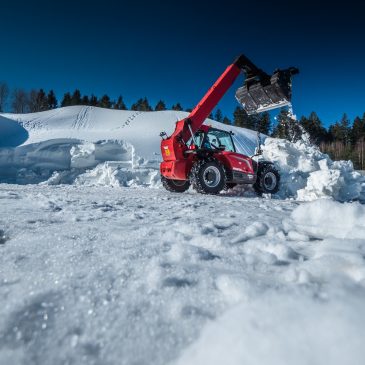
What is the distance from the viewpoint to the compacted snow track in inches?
38.7

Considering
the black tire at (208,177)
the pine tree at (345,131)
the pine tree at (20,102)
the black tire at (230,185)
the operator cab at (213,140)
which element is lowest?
the black tire at (230,185)

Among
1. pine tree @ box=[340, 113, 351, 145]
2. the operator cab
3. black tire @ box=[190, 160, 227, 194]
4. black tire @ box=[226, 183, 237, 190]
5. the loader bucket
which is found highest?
pine tree @ box=[340, 113, 351, 145]

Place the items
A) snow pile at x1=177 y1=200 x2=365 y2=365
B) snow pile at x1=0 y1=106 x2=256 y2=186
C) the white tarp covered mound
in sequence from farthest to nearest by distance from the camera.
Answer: snow pile at x1=0 y1=106 x2=256 y2=186 < the white tarp covered mound < snow pile at x1=177 y1=200 x2=365 y2=365

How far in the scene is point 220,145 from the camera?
25.6 feet

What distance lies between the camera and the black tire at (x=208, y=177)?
6590 millimetres

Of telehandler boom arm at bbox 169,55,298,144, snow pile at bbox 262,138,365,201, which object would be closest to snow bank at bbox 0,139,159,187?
telehandler boom arm at bbox 169,55,298,144

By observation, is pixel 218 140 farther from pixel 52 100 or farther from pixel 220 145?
pixel 52 100

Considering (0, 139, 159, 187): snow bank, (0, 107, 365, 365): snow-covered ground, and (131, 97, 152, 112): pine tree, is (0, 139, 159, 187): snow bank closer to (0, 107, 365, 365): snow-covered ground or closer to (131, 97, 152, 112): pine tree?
(0, 107, 365, 365): snow-covered ground

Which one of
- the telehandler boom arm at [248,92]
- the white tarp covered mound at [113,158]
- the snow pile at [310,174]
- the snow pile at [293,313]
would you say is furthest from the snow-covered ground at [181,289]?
the white tarp covered mound at [113,158]

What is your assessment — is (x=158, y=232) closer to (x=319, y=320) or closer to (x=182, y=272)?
(x=182, y=272)

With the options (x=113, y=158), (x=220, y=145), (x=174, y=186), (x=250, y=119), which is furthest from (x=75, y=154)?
(x=250, y=119)

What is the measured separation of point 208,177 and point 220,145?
1319 mm

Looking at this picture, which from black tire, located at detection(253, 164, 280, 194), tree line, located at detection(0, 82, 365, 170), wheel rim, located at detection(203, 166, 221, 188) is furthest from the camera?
tree line, located at detection(0, 82, 365, 170)

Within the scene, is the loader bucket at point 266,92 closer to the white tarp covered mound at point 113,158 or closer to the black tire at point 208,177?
the black tire at point 208,177
